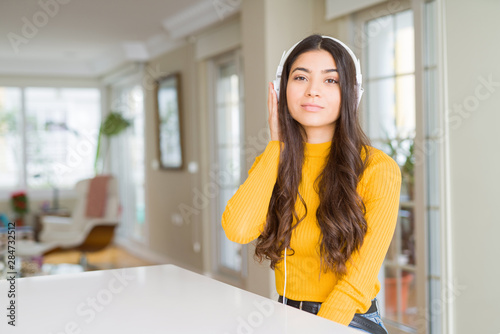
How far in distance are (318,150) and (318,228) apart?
0.65 ft

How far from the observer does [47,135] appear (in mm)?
7742

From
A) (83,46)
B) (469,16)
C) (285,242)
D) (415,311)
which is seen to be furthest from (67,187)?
(285,242)

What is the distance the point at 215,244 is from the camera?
5.18 m

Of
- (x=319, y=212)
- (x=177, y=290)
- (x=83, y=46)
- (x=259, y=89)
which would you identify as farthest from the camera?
(x=83, y=46)

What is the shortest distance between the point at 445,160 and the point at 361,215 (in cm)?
165

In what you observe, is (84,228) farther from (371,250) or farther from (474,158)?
(371,250)

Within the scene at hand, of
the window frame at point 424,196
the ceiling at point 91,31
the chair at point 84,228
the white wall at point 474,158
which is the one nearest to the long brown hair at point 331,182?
the white wall at point 474,158

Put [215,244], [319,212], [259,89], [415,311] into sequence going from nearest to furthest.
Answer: [319,212] < [415,311] < [259,89] < [215,244]

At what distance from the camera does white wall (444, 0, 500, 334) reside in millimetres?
2475

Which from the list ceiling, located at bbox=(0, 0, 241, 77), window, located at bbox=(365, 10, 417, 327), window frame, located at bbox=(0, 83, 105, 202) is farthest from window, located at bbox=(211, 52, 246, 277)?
window frame, located at bbox=(0, 83, 105, 202)

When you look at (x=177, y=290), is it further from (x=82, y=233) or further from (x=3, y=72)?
(x=3, y=72)

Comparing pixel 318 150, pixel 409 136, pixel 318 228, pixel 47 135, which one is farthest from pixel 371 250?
pixel 47 135

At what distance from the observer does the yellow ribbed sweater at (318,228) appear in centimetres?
118

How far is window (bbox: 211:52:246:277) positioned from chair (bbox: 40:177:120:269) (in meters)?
1.36
